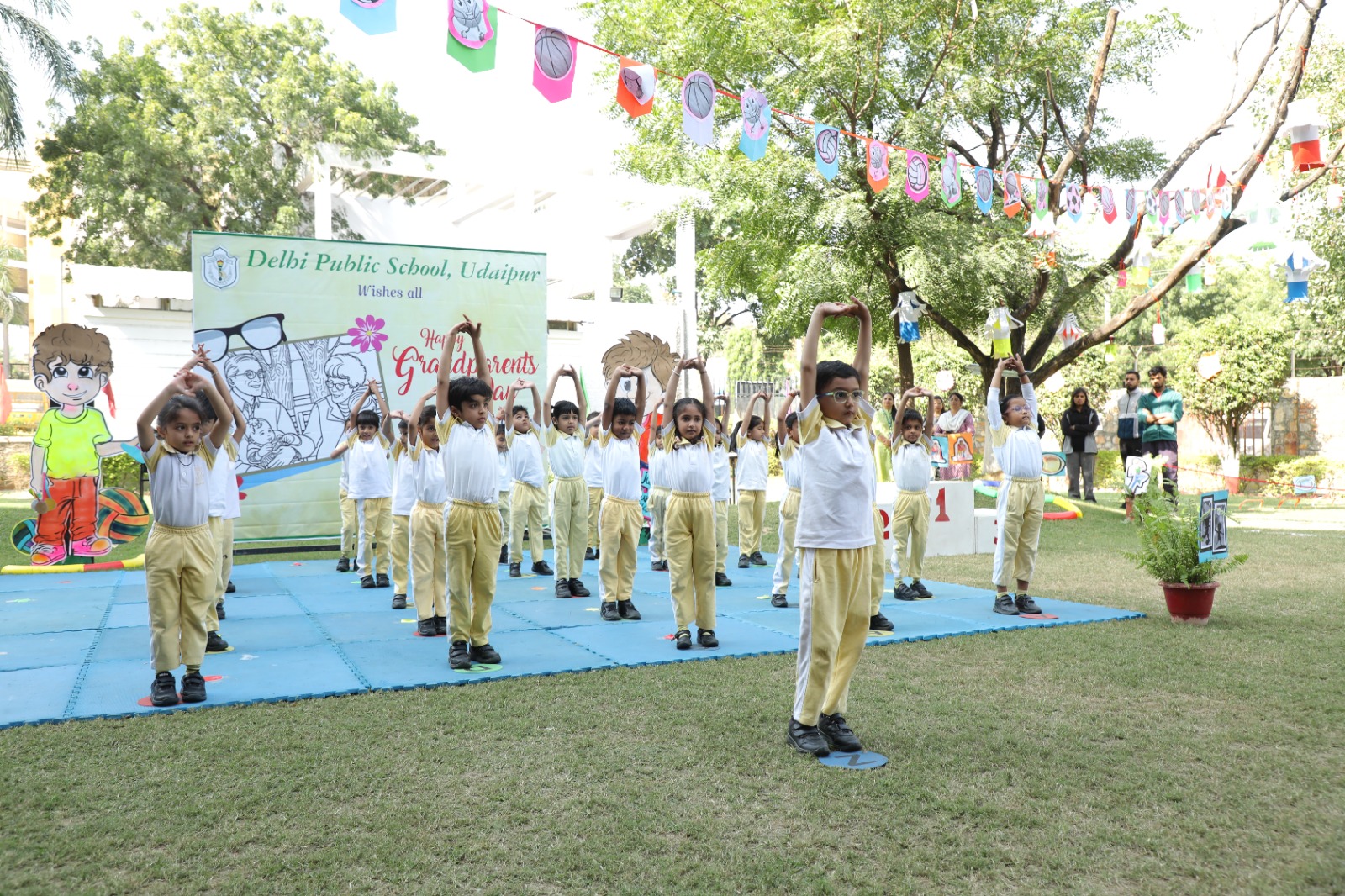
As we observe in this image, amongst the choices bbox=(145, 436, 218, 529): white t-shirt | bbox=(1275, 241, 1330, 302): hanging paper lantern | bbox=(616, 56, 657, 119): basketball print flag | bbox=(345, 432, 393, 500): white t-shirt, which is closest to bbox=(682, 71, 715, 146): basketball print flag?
bbox=(616, 56, 657, 119): basketball print flag

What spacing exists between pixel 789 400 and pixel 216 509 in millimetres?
4631

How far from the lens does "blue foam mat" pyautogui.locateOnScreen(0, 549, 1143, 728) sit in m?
5.47

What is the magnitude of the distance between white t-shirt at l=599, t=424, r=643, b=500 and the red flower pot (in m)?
4.04

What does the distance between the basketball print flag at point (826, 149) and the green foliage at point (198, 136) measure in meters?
15.0

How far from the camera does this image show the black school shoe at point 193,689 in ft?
16.7

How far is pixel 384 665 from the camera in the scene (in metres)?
6.01

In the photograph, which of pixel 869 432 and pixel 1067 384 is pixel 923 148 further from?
pixel 1067 384

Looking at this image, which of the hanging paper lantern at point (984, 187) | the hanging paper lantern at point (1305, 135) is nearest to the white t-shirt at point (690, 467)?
the hanging paper lantern at point (984, 187)

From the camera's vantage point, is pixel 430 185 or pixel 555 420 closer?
pixel 555 420

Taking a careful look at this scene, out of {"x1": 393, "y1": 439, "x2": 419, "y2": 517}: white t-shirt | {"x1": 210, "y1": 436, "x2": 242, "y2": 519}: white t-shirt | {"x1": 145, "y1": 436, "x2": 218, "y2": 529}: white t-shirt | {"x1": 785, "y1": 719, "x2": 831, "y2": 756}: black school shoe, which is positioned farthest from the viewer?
{"x1": 393, "y1": 439, "x2": 419, "y2": 517}: white t-shirt

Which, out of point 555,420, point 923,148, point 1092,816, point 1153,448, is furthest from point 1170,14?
point 1092,816

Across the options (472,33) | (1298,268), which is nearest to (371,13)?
(472,33)

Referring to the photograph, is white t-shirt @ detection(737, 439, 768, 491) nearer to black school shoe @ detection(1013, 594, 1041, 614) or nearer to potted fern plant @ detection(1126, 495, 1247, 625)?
black school shoe @ detection(1013, 594, 1041, 614)

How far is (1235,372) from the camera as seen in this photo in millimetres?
20359
